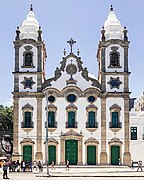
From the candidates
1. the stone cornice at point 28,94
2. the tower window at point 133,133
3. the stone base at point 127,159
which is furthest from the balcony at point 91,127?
the stone cornice at point 28,94

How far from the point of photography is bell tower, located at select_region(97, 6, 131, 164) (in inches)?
1982

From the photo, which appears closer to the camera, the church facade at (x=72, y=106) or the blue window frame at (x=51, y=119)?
the church facade at (x=72, y=106)

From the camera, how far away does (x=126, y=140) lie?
5022 cm

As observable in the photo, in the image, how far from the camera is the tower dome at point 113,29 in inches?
2068

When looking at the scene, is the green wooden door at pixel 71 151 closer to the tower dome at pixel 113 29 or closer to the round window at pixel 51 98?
the round window at pixel 51 98

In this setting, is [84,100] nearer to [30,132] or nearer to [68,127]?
[68,127]

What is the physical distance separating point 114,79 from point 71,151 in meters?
9.42

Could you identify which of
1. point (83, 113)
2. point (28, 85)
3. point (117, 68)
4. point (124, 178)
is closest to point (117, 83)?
point (117, 68)

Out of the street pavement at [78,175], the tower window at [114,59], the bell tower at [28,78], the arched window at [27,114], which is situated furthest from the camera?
the tower window at [114,59]

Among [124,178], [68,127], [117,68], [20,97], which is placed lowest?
[124,178]

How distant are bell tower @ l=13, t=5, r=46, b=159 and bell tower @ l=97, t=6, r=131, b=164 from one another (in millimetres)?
6964

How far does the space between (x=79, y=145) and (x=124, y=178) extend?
54.8ft

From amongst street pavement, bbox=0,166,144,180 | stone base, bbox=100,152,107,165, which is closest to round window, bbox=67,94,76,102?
stone base, bbox=100,152,107,165

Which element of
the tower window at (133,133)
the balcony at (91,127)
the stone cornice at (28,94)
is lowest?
the tower window at (133,133)
